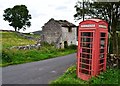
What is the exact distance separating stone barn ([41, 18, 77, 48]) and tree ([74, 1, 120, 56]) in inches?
575

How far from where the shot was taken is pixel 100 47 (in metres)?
14.3

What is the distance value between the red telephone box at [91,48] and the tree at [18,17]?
2561 inches

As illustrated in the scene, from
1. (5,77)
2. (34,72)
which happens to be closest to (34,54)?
(34,72)

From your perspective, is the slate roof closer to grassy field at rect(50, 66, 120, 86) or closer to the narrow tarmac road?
the narrow tarmac road

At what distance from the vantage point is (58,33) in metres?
42.7

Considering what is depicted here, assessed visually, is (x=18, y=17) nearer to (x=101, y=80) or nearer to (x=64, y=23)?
(x=64, y=23)

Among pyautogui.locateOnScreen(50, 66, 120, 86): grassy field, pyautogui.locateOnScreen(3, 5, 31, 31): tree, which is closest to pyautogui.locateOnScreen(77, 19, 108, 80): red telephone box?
pyautogui.locateOnScreen(50, 66, 120, 86): grassy field

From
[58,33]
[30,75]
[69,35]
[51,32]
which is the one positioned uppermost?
[51,32]

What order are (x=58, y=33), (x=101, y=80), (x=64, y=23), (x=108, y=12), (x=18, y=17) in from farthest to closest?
(x=18, y=17) → (x=64, y=23) → (x=58, y=33) → (x=108, y=12) → (x=101, y=80)

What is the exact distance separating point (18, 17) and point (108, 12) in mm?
57518

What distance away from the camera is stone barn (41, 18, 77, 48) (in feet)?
140

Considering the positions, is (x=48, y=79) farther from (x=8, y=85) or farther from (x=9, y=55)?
(x=9, y=55)

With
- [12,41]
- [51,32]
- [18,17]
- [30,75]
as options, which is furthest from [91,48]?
[18,17]

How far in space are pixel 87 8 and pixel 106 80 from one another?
50.4ft
